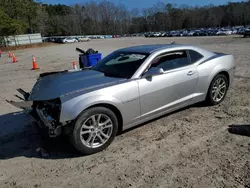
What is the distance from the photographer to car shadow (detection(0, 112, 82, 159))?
12.4ft

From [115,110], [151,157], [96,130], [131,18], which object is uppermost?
[131,18]

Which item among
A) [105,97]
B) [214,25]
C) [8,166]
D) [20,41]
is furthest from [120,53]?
[214,25]

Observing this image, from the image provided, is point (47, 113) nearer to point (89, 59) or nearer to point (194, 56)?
point (194, 56)

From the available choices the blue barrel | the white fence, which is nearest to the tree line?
the white fence

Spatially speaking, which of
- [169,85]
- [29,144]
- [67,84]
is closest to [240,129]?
[169,85]

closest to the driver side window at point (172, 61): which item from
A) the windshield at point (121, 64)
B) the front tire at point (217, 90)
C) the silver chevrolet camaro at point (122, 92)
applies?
the silver chevrolet camaro at point (122, 92)

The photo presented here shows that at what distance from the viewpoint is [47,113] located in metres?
3.66

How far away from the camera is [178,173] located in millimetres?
3090

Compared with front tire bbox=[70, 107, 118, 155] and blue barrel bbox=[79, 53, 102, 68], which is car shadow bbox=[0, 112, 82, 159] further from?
blue barrel bbox=[79, 53, 102, 68]

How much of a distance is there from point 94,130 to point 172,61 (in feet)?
6.77

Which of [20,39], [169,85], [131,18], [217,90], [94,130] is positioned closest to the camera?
[94,130]

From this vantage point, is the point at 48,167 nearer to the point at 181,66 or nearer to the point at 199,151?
the point at 199,151

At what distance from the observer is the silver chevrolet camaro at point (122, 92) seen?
11.4 ft

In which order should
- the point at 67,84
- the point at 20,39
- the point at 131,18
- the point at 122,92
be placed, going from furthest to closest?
the point at 131,18 → the point at 20,39 → the point at 67,84 → the point at 122,92
